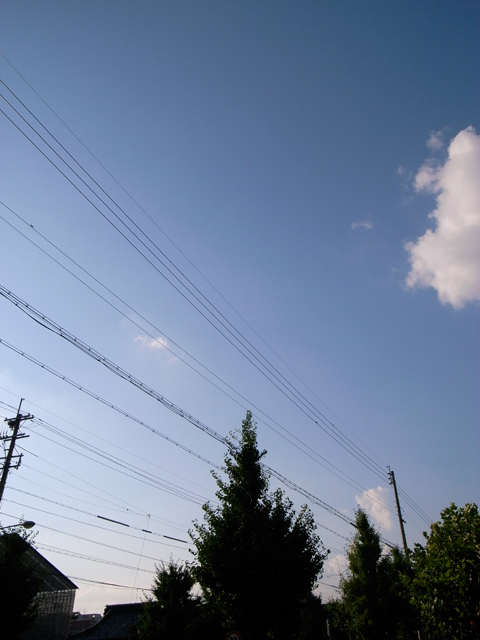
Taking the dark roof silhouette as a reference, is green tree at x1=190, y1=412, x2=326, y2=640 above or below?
above

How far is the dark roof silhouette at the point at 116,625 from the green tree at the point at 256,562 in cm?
2609

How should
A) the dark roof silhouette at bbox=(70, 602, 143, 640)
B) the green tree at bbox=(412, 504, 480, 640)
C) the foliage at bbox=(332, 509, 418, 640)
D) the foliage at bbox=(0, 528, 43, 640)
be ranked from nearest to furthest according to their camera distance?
the green tree at bbox=(412, 504, 480, 640) → the foliage at bbox=(0, 528, 43, 640) → the foliage at bbox=(332, 509, 418, 640) → the dark roof silhouette at bbox=(70, 602, 143, 640)

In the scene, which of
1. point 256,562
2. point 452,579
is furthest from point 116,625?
point 452,579

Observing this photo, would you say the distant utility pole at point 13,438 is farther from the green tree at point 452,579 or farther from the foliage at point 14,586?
the green tree at point 452,579

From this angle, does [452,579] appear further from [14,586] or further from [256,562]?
[14,586]

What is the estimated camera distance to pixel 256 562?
16391 mm

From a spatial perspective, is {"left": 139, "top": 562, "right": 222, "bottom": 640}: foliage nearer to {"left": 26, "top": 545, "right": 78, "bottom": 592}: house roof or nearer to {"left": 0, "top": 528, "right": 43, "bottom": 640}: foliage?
{"left": 0, "top": 528, "right": 43, "bottom": 640}: foliage

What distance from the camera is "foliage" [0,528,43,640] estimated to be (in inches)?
826

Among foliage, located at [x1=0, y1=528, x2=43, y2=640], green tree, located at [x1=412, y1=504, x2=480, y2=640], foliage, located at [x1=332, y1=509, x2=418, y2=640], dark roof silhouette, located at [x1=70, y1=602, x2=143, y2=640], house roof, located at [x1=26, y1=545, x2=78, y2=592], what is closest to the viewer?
green tree, located at [x1=412, y1=504, x2=480, y2=640]

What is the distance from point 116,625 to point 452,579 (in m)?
36.4

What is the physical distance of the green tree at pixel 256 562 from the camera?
53.3 feet

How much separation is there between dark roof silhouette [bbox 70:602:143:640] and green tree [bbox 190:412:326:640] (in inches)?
1027

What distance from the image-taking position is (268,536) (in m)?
17.2

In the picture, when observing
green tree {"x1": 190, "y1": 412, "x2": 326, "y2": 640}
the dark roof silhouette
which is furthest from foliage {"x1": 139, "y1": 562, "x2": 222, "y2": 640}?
the dark roof silhouette
